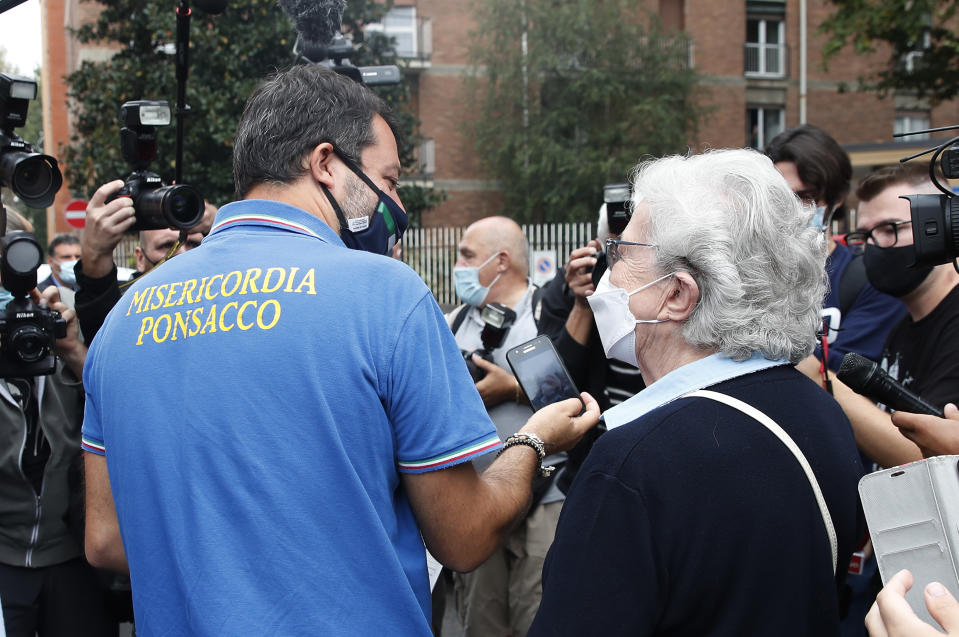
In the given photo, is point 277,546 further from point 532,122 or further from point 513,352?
point 532,122

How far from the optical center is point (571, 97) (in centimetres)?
2508

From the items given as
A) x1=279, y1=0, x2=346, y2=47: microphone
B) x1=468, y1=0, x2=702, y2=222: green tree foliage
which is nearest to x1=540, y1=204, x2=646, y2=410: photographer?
x1=279, y1=0, x2=346, y2=47: microphone

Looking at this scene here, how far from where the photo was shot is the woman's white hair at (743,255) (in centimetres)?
167

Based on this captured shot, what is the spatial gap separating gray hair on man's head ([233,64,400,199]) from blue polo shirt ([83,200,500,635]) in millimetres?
240

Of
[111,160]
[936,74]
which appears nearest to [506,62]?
[936,74]

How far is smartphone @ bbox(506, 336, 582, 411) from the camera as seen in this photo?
279 centimetres

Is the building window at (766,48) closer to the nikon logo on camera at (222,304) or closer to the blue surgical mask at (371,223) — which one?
the blue surgical mask at (371,223)

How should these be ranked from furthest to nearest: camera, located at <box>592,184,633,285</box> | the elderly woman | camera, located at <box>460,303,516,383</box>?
camera, located at <box>460,303,516,383</box> < camera, located at <box>592,184,633,285</box> < the elderly woman

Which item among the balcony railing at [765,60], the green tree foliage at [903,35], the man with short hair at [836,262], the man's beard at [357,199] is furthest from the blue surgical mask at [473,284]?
the balcony railing at [765,60]

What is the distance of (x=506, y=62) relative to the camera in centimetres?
2497

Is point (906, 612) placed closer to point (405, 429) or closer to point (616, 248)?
point (405, 429)

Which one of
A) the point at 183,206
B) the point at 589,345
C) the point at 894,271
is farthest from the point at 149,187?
the point at 894,271

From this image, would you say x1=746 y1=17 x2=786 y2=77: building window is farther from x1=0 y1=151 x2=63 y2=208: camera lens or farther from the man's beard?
the man's beard

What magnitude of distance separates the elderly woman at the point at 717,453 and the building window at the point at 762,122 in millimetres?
27681
